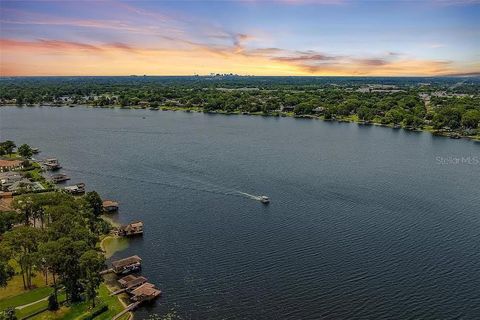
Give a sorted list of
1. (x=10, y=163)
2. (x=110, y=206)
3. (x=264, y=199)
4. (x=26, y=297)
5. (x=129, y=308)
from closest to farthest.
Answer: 1. (x=129, y=308)
2. (x=26, y=297)
3. (x=110, y=206)
4. (x=264, y=199)
5. (x=10, y=163)

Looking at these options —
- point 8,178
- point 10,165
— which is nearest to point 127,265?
point 8,178

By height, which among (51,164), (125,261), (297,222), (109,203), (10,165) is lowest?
(125,261)

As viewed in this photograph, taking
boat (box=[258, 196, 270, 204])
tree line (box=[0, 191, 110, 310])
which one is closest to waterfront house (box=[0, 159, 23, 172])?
tree line (box=[0, 191, 110, 310])

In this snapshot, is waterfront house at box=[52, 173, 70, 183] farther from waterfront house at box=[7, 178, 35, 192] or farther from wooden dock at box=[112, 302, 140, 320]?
wooden dock at box=[112, 302, 140, 320]

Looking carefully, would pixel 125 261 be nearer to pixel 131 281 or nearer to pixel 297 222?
pixel 131 281

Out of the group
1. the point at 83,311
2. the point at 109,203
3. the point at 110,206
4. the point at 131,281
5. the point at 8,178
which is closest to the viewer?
the point at 83,311

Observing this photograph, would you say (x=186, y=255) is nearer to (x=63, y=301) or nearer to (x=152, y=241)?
(x=152, y=241)

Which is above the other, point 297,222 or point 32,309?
→ point 297,222
